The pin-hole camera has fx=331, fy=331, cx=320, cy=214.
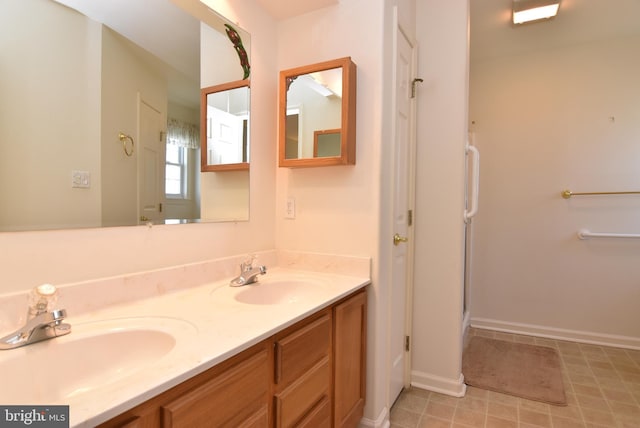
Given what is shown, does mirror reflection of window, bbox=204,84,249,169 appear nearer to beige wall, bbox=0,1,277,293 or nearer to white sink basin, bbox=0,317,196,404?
beige wall, bbox=0,1,277,293

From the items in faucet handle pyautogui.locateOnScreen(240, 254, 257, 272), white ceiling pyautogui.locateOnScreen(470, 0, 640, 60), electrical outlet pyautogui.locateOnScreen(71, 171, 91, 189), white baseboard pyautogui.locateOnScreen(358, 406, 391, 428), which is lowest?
white baseboard pyautogui.locateOnScreen(358, 406, 391, 428)

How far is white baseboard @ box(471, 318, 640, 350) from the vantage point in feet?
8.94

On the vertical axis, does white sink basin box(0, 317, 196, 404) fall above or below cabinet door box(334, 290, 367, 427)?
above

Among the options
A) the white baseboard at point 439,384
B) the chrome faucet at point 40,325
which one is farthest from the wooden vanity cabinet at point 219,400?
the white baseboard at point 439,384

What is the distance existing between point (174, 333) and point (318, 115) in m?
1.19

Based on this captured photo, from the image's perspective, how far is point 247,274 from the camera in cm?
140

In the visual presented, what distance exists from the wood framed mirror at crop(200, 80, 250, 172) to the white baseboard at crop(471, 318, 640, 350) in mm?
2782

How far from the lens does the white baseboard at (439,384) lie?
6.68 feet

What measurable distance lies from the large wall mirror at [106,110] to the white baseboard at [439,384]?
1.64 meters

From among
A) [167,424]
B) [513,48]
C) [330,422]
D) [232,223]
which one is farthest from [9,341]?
[513,48]

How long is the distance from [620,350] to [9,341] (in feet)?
12.3

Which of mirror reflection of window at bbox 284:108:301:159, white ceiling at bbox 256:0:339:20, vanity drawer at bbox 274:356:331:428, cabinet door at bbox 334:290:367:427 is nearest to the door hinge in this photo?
white ceiling at bbox 256:0:339:20

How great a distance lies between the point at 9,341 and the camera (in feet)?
2.44

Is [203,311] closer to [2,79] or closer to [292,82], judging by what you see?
[2,79]
